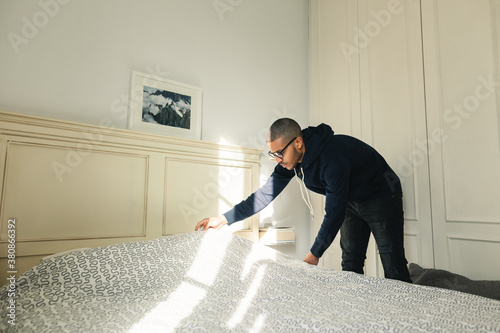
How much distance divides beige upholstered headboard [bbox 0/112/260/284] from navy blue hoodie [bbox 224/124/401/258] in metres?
0.49

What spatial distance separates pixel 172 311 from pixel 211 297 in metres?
0.18

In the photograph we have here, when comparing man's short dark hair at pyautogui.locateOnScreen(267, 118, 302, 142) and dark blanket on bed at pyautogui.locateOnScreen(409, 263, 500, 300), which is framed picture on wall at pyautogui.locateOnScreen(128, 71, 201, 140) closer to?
Answer: man's short dark hair at pyautogui.locateOnScreen(267, 118, 302, 142)

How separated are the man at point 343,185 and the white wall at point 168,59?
2.89 feet

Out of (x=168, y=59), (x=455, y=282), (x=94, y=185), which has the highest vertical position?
(x=168, y=59)

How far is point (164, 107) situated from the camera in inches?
87.6

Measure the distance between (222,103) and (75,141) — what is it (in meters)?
1.16

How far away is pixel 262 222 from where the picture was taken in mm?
2748

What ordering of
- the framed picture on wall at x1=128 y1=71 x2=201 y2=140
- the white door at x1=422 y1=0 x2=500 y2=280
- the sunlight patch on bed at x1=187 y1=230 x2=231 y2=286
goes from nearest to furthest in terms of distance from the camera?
the sunlight patch on bed at x1=187 y1=230 x2=231 y2=286
the white door at x1=422 y1=0 x2=500 y2=280
the framed picture on wall at x1=128 y1=71 x2=201 y2=140

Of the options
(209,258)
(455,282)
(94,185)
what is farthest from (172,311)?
(455,282)

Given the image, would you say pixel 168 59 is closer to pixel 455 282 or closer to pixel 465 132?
pixel 465 132

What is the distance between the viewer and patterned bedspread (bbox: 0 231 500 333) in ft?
2.64

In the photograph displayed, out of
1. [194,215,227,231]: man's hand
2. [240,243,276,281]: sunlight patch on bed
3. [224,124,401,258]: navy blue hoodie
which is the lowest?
[240,243,276,281]: sunlight patch on bed

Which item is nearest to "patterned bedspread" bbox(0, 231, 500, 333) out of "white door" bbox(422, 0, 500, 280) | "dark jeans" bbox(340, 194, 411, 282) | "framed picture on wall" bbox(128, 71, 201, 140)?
"dark jeans" bbox(340, 194, 411, 282)

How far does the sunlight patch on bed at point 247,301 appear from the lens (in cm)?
83
